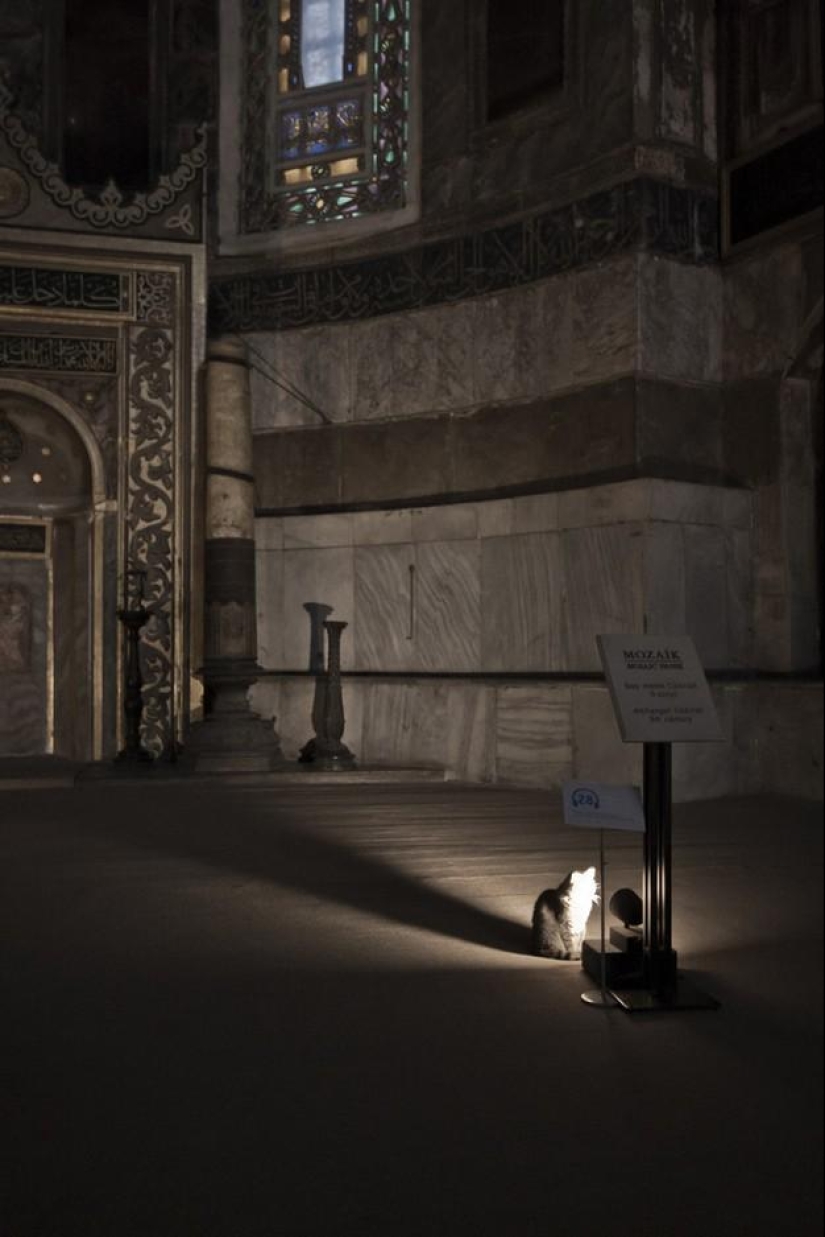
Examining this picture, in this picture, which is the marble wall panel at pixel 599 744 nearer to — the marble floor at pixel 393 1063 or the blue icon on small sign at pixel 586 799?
the marble floor at pixel 393 1063

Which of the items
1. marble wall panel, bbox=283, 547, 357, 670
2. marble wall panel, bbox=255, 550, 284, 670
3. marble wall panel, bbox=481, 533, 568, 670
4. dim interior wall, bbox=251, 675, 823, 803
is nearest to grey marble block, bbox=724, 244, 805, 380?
marble wall panel, bbox=481, 533, 568, 670

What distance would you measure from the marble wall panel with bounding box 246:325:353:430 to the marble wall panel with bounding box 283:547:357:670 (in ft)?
3.23

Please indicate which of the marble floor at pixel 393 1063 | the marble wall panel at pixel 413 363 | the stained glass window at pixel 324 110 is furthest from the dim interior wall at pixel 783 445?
the marble floor at pixel 393 1063

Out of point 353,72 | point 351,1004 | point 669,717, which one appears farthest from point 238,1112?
point 353,72

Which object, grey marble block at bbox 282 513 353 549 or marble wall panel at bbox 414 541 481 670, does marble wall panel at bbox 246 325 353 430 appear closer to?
grey marble block at bbox 282 513 353 549

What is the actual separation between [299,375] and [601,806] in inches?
256

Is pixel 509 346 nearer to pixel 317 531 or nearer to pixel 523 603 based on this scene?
pixel 523 603

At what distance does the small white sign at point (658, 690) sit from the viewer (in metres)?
2.96

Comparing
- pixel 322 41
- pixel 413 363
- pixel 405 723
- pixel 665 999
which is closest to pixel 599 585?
pixel 405 723

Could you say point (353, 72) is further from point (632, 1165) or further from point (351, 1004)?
point (632, 1165)

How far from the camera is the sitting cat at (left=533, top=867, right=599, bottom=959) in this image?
11.0 ft

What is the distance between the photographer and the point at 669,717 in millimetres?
2994

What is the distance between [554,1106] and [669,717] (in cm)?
107

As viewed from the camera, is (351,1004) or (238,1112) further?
(351,1004)
